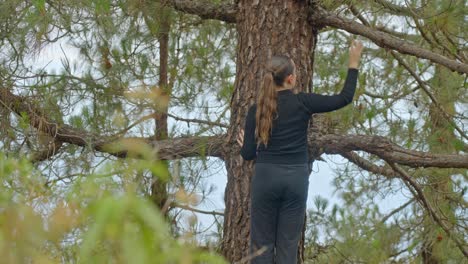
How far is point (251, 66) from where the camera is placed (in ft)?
15.8

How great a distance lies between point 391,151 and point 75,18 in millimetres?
2300

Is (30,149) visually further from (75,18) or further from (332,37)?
(332,37)

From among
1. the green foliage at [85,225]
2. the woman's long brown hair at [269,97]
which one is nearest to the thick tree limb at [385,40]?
the woman's long brown hair at [269,97]

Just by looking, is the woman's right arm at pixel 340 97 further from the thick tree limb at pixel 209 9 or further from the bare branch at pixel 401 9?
the thick tree limb at pixel 209 9

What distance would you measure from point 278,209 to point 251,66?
3.60 feet

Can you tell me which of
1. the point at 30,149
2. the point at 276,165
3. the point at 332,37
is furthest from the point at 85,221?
the point at 332,37

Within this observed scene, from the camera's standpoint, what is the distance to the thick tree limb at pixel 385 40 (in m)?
4.62

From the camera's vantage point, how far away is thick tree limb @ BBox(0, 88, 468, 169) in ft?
15.6

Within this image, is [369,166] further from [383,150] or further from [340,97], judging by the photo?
[340,97]

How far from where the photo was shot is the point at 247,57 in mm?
4848

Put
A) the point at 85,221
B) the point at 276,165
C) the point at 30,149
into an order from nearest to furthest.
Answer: the point at 85,221 → the point at 276,165 → the point at 30,149

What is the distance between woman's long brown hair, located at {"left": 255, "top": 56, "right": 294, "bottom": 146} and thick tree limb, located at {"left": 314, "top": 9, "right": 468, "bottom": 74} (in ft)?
3.51

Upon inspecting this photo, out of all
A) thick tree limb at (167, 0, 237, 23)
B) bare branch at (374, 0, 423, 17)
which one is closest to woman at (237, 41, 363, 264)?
bare branch at (374, 0, 423, 17)

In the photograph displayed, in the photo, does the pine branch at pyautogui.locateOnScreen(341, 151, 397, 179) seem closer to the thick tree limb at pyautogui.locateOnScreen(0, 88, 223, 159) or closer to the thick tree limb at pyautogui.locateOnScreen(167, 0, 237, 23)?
the thick tree limb at pyautogui.locateOnScreen(0, 88, 223, 159)
